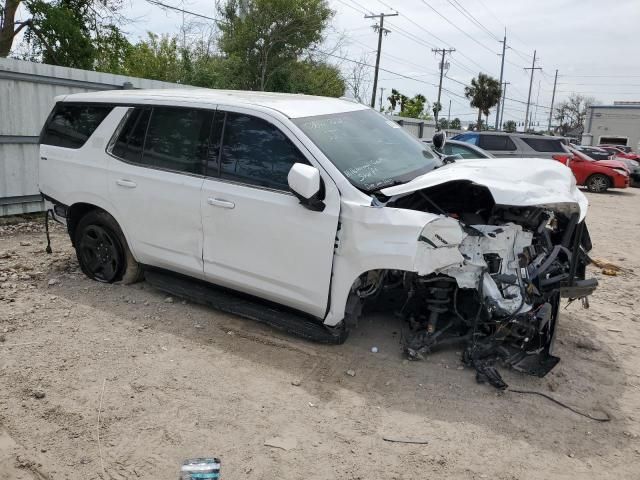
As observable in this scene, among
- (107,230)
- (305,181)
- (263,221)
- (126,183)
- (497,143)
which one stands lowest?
(107,230)

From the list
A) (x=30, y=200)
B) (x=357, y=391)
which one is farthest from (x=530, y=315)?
(x=30, y=200)

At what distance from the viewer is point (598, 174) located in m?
18.5

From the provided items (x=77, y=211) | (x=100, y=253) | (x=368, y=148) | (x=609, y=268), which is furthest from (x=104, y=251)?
(x=609, y=268)

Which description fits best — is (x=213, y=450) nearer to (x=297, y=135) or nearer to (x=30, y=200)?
(x=297, y=135)

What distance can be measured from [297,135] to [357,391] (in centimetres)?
183

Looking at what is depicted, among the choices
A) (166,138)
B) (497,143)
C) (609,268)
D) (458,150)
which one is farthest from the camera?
(497,143)

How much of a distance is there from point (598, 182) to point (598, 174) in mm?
286

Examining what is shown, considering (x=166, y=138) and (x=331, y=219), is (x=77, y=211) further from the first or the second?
(x=331, y=219)

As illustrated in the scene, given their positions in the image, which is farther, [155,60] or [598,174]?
[155,60]

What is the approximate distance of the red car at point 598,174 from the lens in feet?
60.2

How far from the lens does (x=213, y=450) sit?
2891 mm

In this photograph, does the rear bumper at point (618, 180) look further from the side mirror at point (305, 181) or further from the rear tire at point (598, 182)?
the side mirror at point (305, 181)

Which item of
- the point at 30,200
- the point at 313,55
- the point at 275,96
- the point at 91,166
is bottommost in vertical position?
the point at 30,200

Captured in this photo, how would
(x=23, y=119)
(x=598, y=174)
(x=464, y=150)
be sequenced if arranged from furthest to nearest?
(x=598, y=174) → (x=464, y=150) → (x=23, y=119)
